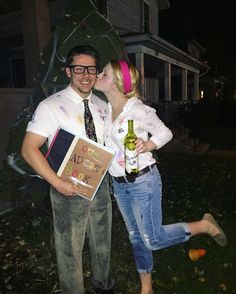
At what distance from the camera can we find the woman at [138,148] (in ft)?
9.75

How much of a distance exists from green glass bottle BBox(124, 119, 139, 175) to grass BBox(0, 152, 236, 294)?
1.65 m

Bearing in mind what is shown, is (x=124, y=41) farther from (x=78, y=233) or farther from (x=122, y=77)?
(x=78, y=233)

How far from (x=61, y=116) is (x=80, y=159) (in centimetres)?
40

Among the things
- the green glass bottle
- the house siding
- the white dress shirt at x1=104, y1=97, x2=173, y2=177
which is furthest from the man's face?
the house siding

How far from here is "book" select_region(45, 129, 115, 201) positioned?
272 cm

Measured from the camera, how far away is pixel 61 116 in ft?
9.12

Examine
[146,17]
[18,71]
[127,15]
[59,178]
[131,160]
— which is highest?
[146,17]

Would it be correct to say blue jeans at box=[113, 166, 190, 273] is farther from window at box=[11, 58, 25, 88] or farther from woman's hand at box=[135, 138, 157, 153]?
window at box=[11, 58, 25, 88]

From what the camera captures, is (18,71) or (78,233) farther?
(18,71)

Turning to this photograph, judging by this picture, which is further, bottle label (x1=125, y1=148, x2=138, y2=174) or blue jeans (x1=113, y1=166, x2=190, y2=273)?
blue jeans (x1=113, y1=166, x2=190, y2=273)

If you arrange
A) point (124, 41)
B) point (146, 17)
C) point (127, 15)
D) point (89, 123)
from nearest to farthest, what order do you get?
point (89, 123) < point (124, 41) < point (127, 15) < point (146, 17)

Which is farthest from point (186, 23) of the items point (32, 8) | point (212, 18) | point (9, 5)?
point (32, 8)

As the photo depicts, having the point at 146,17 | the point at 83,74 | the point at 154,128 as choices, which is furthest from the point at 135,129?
the point at 146,17

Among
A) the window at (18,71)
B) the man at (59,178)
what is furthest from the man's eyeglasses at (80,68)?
the window at (18,71)
